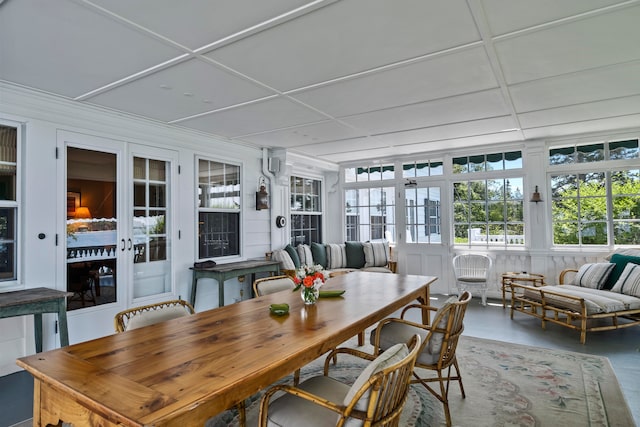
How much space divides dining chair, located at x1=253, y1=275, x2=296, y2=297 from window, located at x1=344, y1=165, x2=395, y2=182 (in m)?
4.37

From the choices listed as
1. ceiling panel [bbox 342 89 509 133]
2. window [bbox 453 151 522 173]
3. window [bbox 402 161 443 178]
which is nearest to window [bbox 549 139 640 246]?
window [bbox 453 151 522 173]

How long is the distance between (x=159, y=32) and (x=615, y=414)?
4.02 metres

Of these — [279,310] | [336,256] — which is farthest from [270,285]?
[336,256]

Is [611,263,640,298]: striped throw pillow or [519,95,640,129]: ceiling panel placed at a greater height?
[519,95,640,129]: ceiling panel

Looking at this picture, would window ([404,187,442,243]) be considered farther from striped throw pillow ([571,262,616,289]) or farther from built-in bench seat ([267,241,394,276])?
striped throw pillow ([571,262,616,289])

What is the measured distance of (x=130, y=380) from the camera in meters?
1.35

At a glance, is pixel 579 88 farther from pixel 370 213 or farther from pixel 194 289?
pixel 194 289

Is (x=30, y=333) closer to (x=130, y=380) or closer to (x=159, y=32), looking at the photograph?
(x=130, y=380)

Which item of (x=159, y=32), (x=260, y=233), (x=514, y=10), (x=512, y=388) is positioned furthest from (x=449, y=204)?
(x=159, y=32)

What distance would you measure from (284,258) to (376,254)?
6.38 feet

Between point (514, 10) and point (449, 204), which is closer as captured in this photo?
point (514, 10)

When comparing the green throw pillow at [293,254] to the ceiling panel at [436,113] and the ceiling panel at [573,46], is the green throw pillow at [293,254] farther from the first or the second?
the ceiling panel at [573,46]

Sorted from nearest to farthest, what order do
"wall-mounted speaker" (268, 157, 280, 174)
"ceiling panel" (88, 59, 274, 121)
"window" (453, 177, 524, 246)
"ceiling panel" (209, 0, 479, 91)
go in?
"ceiling panel" (209, 0, 479, 91)
"ceiling panel" (88, 59, 274, 121)
"wall-mounted speaker" (268, 157, 280, 174)
"window" (453, 177, 524, 246)

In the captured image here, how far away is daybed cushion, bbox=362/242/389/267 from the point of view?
667 centimetres
